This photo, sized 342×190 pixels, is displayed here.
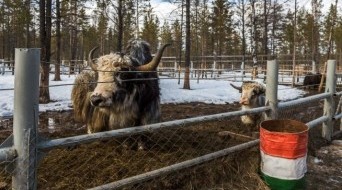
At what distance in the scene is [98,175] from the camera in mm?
3721

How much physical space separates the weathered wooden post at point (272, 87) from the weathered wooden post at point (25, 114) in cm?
318

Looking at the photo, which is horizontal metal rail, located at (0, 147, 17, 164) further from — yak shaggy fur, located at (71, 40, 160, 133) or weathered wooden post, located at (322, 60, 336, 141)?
weathered wooden post, located at (322, 60, 336, 141)

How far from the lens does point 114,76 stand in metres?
4.62

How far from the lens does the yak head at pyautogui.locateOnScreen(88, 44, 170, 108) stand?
431 cm

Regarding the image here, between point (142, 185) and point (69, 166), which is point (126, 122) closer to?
point (69, 166)

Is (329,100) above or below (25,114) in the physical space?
below

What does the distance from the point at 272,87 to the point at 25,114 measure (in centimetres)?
329

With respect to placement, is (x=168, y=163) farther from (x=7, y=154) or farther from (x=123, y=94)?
(x=7, y=154)

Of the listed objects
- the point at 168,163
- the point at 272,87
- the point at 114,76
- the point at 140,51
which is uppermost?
the point at 140,51

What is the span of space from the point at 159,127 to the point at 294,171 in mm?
1492

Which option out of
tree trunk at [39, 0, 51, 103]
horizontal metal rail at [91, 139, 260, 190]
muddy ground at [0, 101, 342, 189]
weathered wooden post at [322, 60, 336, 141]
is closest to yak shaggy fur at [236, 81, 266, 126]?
weathered wooden post at [322, 60, 336, 141]

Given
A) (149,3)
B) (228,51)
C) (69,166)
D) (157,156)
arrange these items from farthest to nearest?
(228,51) < (149,3) < (157,156) < (69,166)

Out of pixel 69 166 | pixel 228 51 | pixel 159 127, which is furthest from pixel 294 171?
pixel 228 51

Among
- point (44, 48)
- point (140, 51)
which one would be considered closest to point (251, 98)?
point (140, 51)
